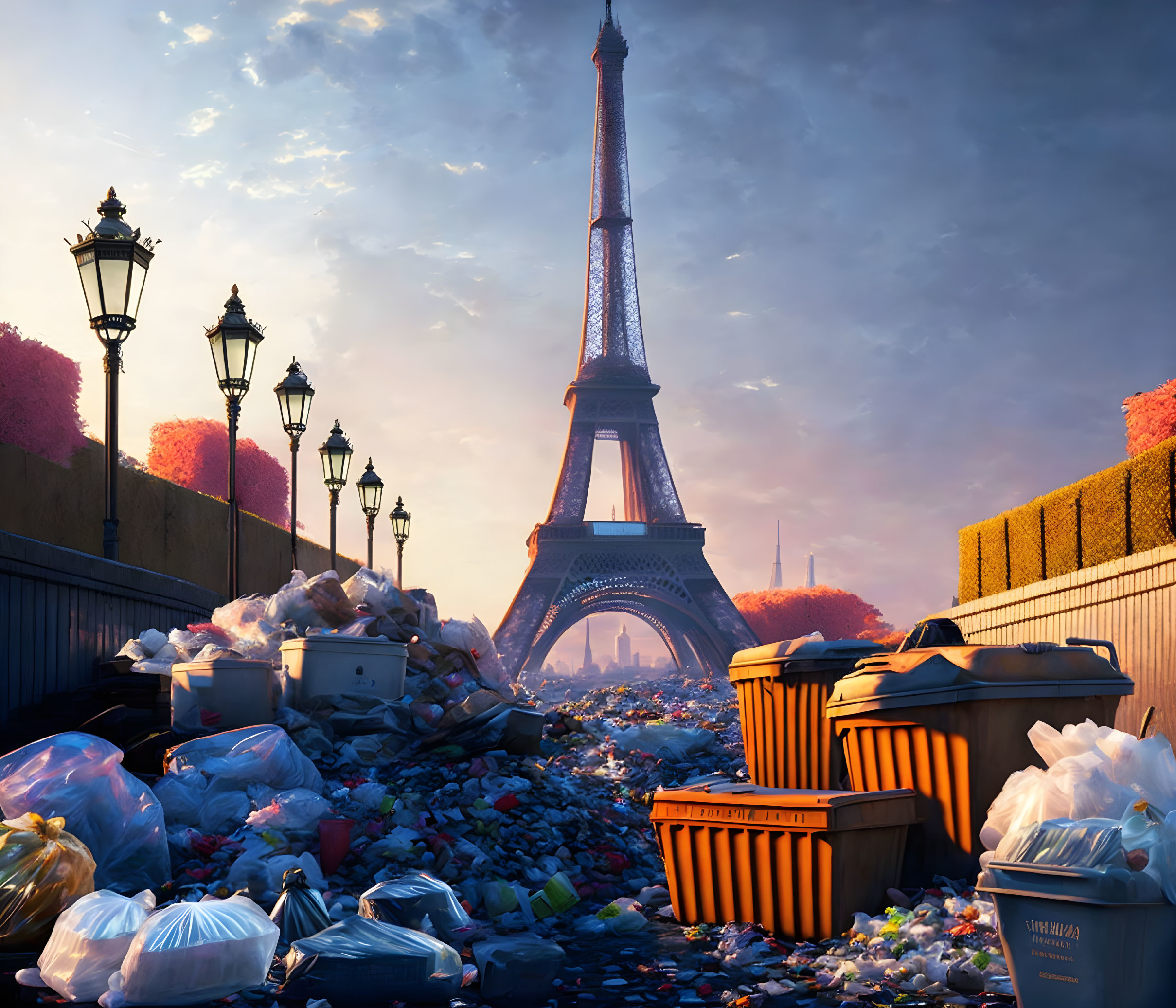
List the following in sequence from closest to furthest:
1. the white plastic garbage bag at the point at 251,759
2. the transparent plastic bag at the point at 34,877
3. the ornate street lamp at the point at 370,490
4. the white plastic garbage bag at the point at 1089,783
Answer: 1. the white plastic garbage bag at the point at 1089,783
2. the transparent plastic bag at the point at 34,877
3. the white plastic garbage bag at the point at 251,759
4. the ornate street lamp at the point at 370,490

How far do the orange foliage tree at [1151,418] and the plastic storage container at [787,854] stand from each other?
11979mm

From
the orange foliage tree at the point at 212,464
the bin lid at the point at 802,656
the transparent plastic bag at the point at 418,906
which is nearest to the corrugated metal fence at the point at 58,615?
the transparent plastic bag at the point at 418,906

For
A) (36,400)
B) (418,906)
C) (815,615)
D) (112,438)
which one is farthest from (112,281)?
(815,615)

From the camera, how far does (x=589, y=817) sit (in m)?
8.18

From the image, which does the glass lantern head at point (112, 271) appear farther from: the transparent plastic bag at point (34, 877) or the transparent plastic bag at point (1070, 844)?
the transparent plastic bag at point (1070, 844)

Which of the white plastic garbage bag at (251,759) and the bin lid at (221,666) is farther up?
the bin lid at (221,666)

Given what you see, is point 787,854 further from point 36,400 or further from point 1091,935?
point 36,400

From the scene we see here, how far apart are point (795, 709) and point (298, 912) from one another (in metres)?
3.76

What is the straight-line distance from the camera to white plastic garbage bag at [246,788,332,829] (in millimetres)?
6672

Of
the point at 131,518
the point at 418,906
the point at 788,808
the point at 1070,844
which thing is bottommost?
the point at 418,906

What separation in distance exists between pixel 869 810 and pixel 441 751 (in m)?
4.20

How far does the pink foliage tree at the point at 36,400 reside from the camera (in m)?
19.1

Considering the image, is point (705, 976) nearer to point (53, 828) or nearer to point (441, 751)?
point (53, 828)

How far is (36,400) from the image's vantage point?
1950cm
